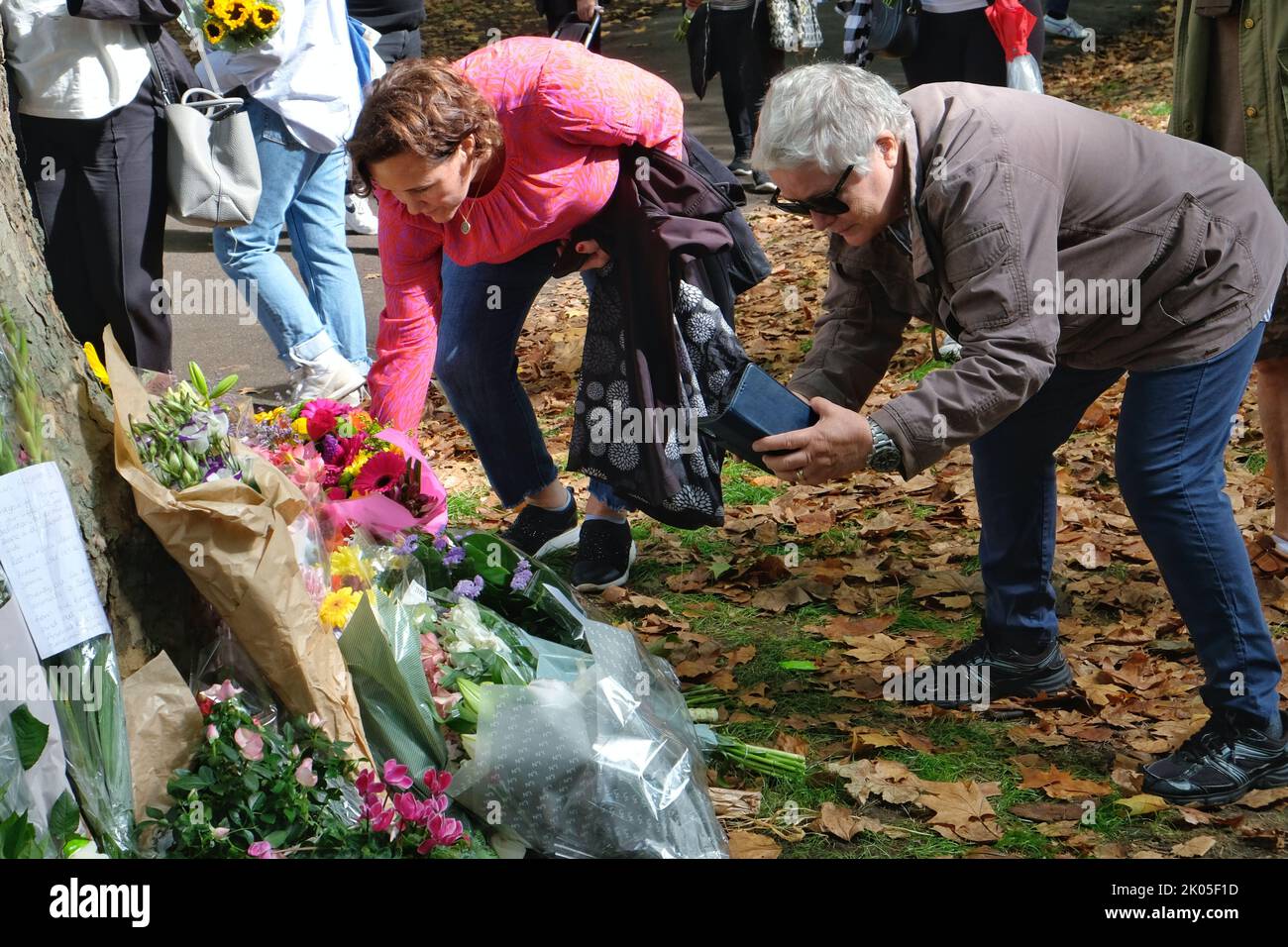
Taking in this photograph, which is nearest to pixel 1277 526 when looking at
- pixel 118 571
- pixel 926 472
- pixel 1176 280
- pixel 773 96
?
pixel 926 472

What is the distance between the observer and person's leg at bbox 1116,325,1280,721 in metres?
2.97

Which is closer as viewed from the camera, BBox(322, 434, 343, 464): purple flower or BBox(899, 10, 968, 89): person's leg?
BBox(322, 434, 343, 464): purple flower

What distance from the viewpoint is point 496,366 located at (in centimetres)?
427

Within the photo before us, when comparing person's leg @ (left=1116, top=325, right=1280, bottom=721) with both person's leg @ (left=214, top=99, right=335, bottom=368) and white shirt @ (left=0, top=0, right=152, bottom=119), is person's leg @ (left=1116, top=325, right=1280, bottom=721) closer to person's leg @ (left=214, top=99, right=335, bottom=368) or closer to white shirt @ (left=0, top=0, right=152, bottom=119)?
white shirt @ (left=0, top=0, right=152, bottom=119)

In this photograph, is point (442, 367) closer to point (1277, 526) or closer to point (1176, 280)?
point (1176, 280)

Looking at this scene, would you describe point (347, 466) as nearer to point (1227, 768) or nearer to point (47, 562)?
point (47, 562)

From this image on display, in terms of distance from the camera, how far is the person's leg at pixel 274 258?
5.31 metres

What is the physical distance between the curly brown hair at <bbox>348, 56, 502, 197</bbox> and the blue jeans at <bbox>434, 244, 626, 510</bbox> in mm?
671

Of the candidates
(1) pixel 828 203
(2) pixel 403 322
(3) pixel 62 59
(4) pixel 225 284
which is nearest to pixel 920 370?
(2) pixel 403 322

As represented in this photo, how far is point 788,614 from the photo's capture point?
4363 millimetres

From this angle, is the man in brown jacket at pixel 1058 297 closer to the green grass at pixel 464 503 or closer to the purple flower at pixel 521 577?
the purple flower at pixel 521 577

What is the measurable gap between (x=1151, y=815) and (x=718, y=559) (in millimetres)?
1939

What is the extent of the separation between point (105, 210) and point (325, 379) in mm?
1206

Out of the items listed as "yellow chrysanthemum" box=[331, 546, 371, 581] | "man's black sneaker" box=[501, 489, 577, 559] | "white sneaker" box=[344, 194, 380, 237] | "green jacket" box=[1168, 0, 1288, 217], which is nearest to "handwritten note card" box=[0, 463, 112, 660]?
"yellow chrysanthemum" box=[331, 546, 371, 581]
